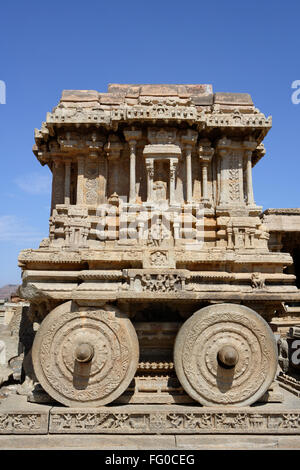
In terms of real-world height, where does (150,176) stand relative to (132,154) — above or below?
below

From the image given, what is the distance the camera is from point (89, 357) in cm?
548

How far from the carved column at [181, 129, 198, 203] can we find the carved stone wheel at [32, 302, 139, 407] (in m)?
6.43

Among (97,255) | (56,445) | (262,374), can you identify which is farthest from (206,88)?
(56,445)

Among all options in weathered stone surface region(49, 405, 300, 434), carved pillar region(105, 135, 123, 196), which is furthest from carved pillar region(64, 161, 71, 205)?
weathered stone surface region(49, 405, 300, 434)

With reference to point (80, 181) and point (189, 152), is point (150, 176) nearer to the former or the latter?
point (189, 152)

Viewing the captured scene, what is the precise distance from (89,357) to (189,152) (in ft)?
25.6

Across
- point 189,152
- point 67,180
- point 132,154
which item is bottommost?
point 67,180

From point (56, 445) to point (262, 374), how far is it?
323 cm

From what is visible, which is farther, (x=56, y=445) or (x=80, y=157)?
(x=80, y=157)

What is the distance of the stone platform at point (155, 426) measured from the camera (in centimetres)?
521

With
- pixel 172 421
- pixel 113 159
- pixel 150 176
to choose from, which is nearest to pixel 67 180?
pixel 113 159

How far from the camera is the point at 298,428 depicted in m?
5.44
